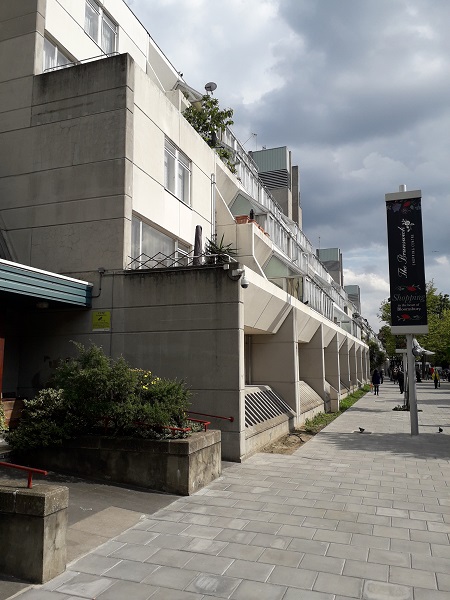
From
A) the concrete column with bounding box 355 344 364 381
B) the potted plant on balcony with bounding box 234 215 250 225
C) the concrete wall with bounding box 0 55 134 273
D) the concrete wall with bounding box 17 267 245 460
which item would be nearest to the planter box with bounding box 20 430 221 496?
the concrete wall with bounding box 17 267 245 460

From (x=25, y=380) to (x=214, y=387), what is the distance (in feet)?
16.6

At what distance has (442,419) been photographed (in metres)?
18.9

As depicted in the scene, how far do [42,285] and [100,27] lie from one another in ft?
33.7

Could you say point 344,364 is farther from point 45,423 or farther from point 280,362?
point 45,423

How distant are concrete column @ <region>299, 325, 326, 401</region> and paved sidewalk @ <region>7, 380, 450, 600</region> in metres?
11.8

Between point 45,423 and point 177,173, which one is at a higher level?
point 177,173

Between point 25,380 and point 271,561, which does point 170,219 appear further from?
point 271,561

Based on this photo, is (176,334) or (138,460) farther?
(176,334)

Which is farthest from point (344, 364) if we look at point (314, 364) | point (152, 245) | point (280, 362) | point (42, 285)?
point (42, 285)

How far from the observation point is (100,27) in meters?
15.5

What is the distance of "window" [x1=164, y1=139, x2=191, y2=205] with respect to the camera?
14242 mm

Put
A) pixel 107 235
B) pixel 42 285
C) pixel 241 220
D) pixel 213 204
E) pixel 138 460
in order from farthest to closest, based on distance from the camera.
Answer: pixel 241 220 < pixel 213 204 < pixel 107 235 < pixel 42 285 < pixel 138 460

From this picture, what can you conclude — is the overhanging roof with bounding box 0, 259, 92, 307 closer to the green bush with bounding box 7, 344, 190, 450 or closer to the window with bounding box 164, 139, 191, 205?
the green bush with bounding box 7, 344, 190, 450

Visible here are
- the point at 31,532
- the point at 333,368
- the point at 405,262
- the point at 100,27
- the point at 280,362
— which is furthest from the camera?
the point at 333,368
